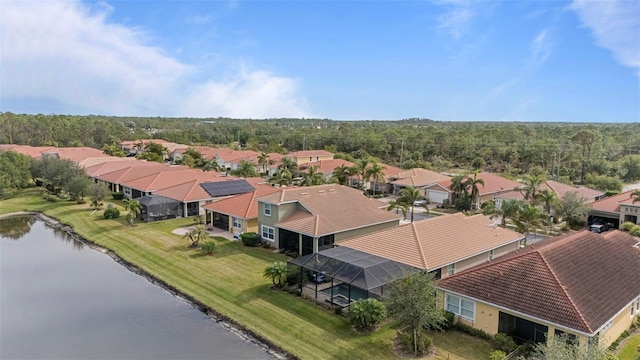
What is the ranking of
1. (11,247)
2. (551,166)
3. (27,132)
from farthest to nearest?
(27,132)
(551,166)
(11,247)

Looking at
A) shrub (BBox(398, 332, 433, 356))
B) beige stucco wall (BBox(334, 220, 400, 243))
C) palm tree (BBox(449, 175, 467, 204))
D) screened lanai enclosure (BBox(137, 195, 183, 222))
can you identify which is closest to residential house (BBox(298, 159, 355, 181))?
palm tree (BBox(449, 175, 467, 204))

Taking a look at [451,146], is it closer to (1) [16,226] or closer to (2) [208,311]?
(1) [16,226]

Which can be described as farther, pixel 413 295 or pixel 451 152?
pixel 451 152

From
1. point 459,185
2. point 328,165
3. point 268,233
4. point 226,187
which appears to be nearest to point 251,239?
point 268,233

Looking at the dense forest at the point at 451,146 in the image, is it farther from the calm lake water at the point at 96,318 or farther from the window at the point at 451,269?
the calm lake water at the point at 96,318

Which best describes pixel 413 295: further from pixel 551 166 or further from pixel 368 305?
pixel 551 166

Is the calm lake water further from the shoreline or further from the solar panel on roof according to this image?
the solar panel on roof

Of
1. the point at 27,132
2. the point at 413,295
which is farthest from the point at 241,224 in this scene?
the point at 27,132
